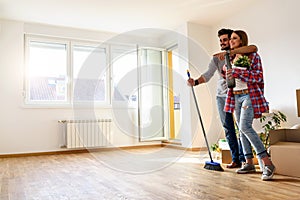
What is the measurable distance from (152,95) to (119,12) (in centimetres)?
174

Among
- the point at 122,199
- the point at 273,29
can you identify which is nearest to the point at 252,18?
the point at 273,29

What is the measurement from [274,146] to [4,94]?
370cm

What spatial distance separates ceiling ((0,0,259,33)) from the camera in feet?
11.9

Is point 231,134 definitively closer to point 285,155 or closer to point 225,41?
point 285,155

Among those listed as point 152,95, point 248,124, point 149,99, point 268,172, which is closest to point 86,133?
point 149,99

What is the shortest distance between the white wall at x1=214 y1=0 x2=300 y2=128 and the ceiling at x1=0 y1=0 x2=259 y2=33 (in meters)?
0.30

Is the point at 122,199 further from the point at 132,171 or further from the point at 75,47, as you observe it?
the point at 75,47

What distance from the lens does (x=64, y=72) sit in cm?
454

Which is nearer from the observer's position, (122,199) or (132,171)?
(122,199)

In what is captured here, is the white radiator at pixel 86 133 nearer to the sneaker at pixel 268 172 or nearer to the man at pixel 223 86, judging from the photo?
the man at pixel 223 86

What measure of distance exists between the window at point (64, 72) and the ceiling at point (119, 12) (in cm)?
38

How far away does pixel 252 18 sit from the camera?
3.78 meters

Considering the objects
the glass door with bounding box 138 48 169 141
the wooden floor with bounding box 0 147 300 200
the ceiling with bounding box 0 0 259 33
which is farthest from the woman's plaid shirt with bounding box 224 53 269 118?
the glass door with bounding box 138 48 169 141

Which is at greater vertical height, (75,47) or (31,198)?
(75,47)
